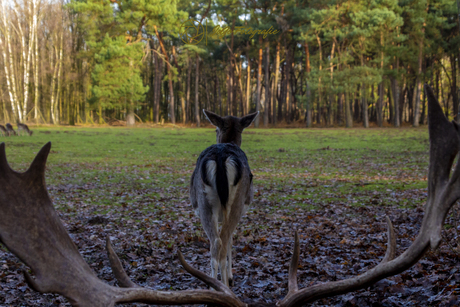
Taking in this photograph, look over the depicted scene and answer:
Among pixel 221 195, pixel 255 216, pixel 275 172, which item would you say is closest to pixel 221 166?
pixel 221 195

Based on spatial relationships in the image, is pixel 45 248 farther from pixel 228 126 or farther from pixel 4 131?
pixel 4 131

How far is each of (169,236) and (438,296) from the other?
14.1 feet

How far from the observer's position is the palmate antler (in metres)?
2.19

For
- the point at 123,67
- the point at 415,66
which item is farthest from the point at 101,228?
the point at 415,66

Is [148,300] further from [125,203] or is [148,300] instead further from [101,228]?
[125,203]

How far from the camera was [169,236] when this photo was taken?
6.63m

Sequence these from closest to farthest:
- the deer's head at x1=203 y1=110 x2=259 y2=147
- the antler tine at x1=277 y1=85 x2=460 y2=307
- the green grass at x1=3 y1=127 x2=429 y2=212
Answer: the antler tine at x1=277 y1=85 x2=460 y2=307 < the deer's head at x1=203 y1=110 x2=259 y2=147 < the green grass at x1=3 y1=127 x2=429 y2=212

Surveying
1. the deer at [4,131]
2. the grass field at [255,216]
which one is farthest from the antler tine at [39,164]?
the deer at [4,131]

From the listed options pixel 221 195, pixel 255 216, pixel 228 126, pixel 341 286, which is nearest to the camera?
pixel 341 286

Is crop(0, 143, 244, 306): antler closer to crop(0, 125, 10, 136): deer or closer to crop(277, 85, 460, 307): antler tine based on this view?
crop(277, 85, 460, 307): antler tine

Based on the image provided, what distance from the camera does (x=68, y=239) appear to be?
8.01ft

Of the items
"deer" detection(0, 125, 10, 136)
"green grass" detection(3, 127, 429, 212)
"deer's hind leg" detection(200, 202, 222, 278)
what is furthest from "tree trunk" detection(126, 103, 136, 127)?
"deer's hind leg" detection(200, 202, 222, 278)

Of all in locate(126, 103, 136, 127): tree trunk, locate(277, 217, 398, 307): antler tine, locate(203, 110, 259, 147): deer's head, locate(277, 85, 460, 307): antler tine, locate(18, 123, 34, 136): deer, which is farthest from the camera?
locate(126, 103, 136, 127): tree trunk

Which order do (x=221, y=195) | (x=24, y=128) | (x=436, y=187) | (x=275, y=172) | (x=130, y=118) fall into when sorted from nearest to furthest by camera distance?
(x=436, y=187), (x=221, y=195), (x=275, y=172), (x=24, y=128), (x=130, y=118)
